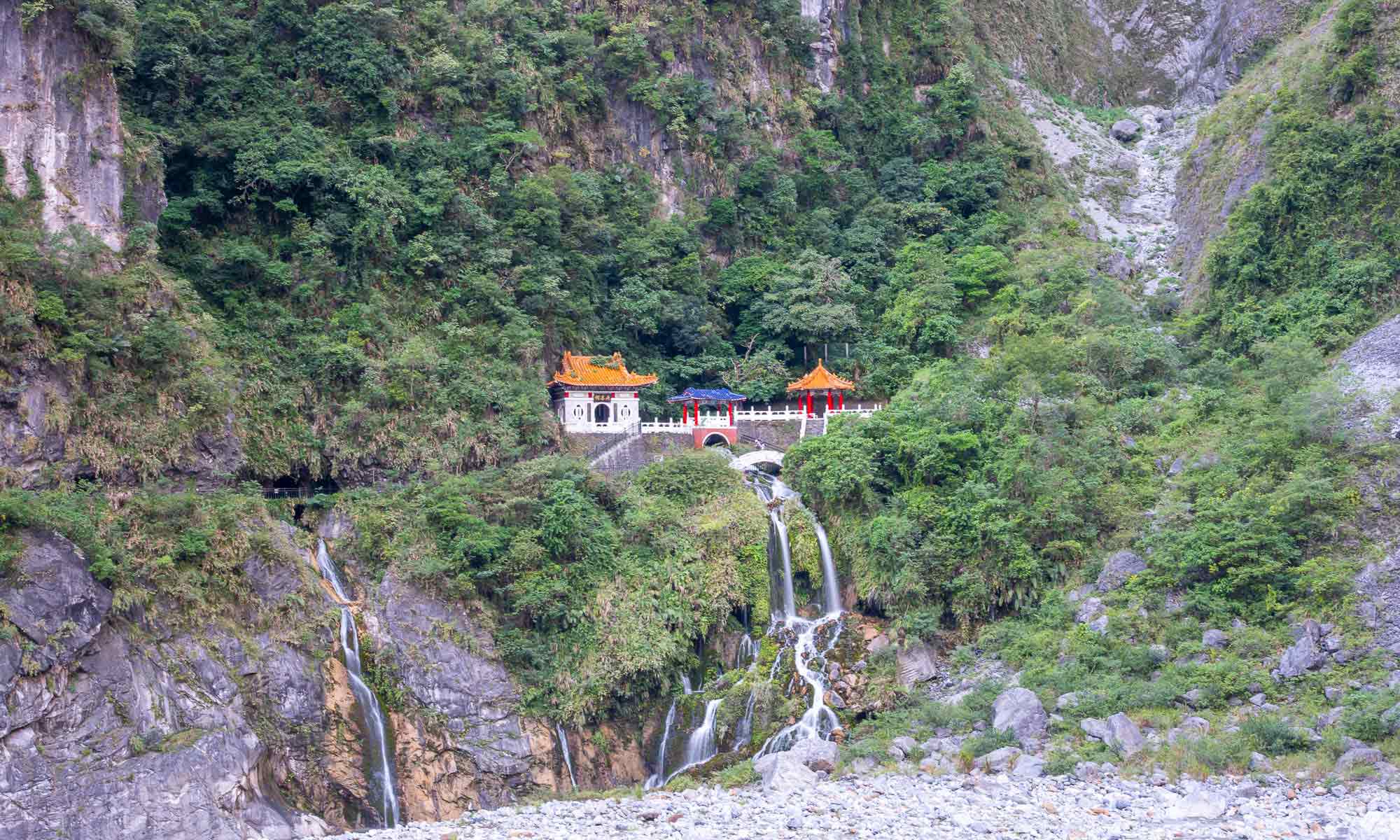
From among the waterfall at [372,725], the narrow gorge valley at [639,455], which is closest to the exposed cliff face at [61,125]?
the narrow gorge valley at [639,455]

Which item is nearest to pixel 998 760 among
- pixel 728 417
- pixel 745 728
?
pixel 745 728

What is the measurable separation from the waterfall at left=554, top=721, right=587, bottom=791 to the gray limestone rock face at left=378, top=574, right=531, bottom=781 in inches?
29.7

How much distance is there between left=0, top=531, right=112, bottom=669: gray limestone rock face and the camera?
2208cm

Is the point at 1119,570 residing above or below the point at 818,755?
above

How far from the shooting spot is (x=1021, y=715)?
23.9 meters

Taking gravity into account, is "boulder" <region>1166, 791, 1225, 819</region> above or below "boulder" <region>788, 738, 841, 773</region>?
above

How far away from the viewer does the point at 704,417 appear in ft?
124

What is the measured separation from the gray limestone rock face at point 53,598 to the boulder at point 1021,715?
17.1 metres

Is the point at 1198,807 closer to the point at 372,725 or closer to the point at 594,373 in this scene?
the point at 372,725

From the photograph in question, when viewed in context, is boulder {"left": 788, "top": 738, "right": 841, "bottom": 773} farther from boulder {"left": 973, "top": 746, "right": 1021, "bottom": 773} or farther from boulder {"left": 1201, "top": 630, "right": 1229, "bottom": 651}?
boulder {"left": 1201, "top": 630, "right": 1229, "bottom": 651}

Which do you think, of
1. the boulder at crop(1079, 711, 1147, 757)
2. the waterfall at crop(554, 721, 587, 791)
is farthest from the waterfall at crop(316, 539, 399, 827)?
the boulder at crop(1079, 711, 1147, 757)

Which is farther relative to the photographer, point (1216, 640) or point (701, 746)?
point (701, 746)

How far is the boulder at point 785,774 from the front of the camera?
22.5m

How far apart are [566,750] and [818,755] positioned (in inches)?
244
